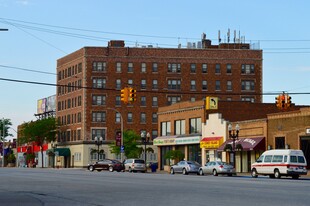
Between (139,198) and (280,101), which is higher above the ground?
(280,101)

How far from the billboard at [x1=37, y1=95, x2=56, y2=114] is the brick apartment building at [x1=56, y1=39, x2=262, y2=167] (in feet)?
76.1

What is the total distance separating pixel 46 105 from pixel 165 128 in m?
61.7

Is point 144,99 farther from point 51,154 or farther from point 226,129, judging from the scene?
point 226,129

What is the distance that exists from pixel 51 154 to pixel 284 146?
6922 centimetres

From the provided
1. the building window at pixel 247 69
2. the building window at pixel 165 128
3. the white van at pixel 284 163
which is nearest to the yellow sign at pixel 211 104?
the building window at pixel 165 128

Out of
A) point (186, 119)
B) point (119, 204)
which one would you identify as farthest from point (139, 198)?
point (186, 119)

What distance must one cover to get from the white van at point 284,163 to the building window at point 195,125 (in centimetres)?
3237

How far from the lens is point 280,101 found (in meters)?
57.8

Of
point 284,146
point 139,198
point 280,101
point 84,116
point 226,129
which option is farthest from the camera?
point 84,116

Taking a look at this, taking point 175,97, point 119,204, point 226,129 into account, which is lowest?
point 119,204

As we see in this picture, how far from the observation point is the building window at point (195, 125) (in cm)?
8950

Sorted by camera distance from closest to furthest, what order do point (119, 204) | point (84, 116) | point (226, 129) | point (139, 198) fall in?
point (119, 204) < point (139, 198) < point (226, 129) < point (84, 116)

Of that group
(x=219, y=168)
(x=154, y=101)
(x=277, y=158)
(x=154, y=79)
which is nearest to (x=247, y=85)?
(x=154, y=79)

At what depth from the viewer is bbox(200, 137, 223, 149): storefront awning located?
82125mm
